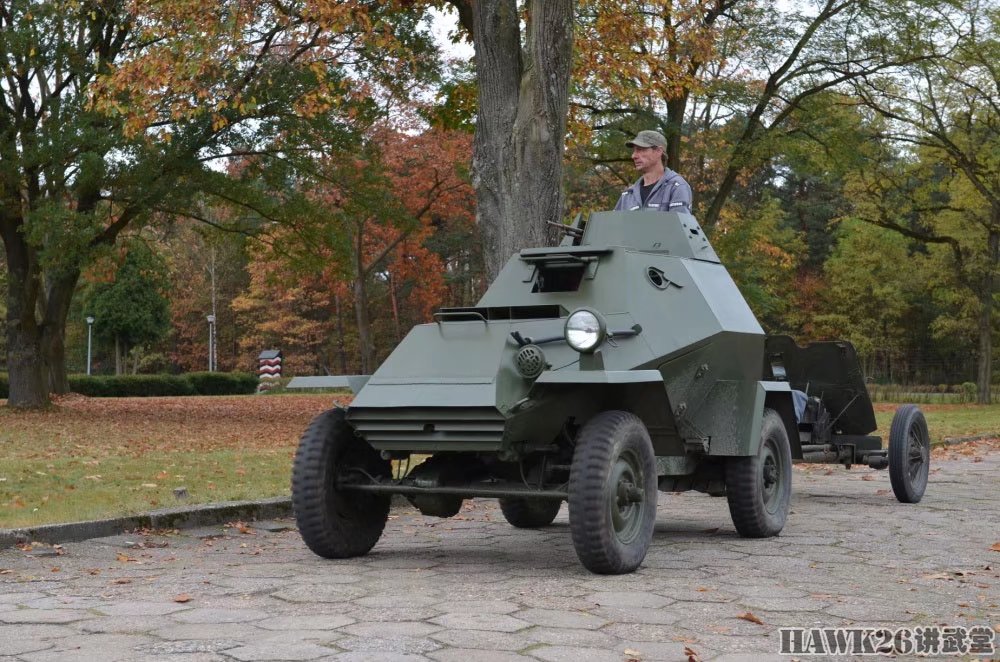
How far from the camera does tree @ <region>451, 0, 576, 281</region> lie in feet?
41.7

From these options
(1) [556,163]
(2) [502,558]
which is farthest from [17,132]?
(2) [502,558]

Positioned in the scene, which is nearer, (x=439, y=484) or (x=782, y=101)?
(x=439, y=484)

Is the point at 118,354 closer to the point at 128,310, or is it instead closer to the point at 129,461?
the point at 128,310

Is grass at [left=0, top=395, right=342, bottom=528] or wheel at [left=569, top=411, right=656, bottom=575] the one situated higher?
wheel at [left=569, top=411, right=656, bottom=575]

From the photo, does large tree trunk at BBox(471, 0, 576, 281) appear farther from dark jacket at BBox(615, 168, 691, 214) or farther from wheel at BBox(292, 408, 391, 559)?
wheel at BBox(292, 408, 391, 559)

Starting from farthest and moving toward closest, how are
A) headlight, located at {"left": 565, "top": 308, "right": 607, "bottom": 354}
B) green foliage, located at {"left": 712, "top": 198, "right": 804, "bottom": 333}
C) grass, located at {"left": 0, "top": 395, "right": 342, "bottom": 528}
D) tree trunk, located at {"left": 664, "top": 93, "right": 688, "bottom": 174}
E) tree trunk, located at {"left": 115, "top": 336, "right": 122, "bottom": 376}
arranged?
tree trunk, located at {"left": 115, "top": 336, "right": 122, "bottom": 376} → green foliage, located at {"left": 712, "top": 198, "right": 804, "bottom": 333} → tree trunk, located at {"left": 664, "top": 93, "right": 688, "bottom": 174} → grass, located at {"left": 0, "top": 395, "right": 342, "bottom": 528} → headlight, located at {"left": 565, "top": 308, "right": 607, "bottom": 354}

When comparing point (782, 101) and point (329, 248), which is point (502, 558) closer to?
point (329, 248)

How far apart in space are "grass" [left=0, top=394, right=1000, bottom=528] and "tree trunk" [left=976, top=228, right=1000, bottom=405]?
28.6 ft

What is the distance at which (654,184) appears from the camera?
28.7ft

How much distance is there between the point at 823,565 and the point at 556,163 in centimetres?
656

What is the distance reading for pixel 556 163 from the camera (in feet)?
42.1

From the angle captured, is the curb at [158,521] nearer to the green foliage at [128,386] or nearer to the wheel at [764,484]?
the wheel at [764,484]

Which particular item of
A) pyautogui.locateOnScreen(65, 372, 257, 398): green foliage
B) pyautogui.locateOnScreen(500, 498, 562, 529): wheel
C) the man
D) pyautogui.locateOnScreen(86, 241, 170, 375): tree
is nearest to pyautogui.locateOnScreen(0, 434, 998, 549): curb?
pyautogui.locateOnScreen(500, 498, 562, 529): wheel

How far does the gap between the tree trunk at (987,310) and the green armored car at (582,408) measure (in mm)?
31721
